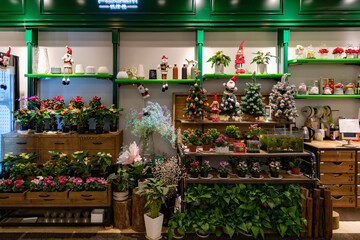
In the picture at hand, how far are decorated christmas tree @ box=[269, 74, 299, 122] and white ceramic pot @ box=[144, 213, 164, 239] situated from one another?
91.6 inches

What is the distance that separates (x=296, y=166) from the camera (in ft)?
11.3

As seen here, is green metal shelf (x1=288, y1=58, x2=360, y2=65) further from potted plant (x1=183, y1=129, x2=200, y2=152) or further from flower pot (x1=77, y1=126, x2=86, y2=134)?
flower pot (x1=77, y1=126, x2=86, y2=134)

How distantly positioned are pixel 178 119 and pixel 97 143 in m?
1.36

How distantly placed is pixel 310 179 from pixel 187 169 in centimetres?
168

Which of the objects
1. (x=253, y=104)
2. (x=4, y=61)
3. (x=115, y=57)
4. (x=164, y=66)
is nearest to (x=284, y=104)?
(x=253, y=104)

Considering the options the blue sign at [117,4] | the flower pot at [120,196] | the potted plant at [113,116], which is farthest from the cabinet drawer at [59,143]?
the blue sign at [117,4]

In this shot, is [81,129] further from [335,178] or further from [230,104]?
[335,178]

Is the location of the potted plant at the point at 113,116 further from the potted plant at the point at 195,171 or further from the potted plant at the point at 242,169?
the potted plant at the point at 242,169

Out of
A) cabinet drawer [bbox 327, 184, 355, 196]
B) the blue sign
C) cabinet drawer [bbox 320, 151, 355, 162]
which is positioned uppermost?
the blue sign

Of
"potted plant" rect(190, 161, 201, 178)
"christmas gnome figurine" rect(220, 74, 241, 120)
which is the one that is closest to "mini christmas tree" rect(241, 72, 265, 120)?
"christmas gnome figurine" rect(220, 74, 241, 120)

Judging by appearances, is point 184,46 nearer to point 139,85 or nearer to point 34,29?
point 139,85

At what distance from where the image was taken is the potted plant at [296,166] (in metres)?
3.40

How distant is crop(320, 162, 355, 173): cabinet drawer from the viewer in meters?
3.59

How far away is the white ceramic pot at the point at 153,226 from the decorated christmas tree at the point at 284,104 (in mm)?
2328
